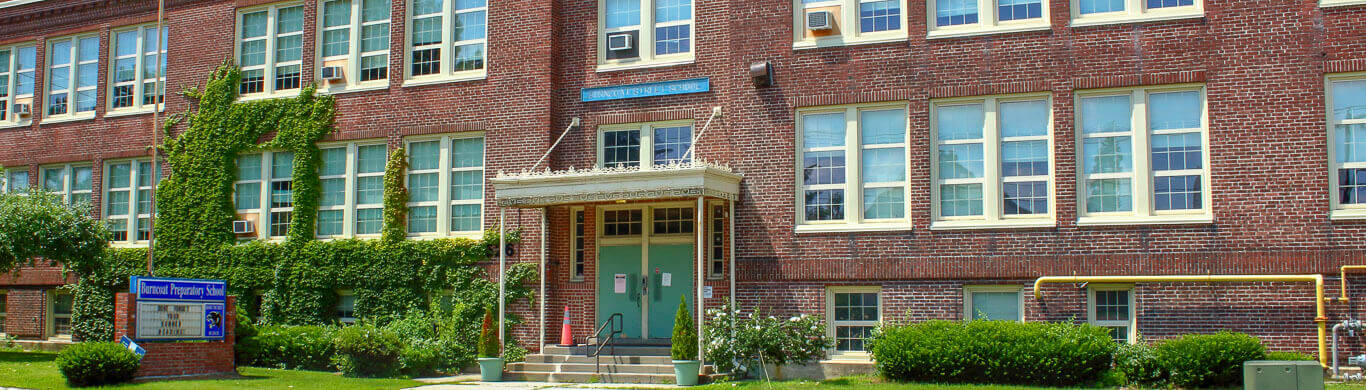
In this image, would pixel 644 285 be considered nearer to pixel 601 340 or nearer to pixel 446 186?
pixel 601 340

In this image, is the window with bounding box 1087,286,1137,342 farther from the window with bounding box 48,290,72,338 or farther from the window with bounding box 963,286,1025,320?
the window with bounding box 48,290,72,338

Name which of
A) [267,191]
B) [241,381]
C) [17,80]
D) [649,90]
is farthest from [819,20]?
[17,80]

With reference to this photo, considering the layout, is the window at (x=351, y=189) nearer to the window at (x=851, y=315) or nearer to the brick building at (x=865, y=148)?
the brick building at (x=865, y=148)

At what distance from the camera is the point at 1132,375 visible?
630 inches

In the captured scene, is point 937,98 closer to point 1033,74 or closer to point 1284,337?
point 1033,74

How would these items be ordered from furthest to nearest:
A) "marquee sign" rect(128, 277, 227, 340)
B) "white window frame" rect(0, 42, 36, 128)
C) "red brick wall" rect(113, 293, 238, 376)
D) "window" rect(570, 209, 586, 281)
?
"white window frame" rect(0, 42, 36, 128) < "window" rect(570, 209, 586, 281) < "marquee sign" rect(128, 277, 227, 340) < "red brick wall" rect(113, 293, 238, 376)

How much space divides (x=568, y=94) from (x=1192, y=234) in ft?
35.0

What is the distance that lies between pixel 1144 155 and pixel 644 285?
8.37 meters

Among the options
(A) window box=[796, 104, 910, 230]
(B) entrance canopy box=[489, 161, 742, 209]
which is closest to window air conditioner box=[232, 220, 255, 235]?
(B) entrance canopy box=[489, 161, 742, 209]

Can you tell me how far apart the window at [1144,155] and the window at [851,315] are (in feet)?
11.4

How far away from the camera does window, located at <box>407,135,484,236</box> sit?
2152cm

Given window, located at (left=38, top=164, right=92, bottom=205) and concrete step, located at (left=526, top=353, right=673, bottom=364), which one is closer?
concrete step, located at (left=526, top=353, right=673, bottom=364)

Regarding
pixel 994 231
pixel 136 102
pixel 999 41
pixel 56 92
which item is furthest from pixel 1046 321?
pixel 56 92

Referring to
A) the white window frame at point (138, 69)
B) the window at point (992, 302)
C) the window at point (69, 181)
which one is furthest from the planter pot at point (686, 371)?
the window at point (69, 181)
